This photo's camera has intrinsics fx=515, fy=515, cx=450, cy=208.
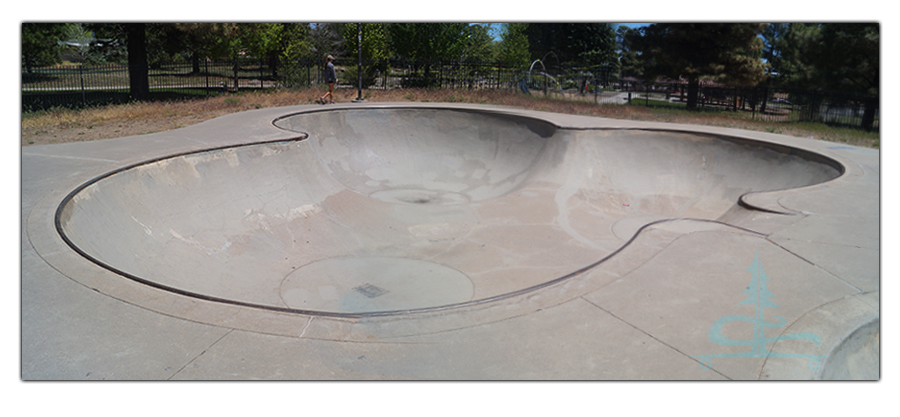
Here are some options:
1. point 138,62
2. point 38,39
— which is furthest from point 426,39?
point 38,39

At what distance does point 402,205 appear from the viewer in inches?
460

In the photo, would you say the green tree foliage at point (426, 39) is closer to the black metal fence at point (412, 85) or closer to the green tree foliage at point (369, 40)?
the green tree foliage at point (369, 40)

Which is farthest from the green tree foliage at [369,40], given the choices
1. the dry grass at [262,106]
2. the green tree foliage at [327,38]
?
the dry grass at [262,106]

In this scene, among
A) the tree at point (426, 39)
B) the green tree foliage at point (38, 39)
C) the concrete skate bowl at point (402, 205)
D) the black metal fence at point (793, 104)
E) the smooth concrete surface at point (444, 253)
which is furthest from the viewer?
the tree at point (426, 39)

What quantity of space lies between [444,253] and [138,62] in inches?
724

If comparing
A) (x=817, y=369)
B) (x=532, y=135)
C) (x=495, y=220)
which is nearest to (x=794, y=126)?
(x=532, y=135)

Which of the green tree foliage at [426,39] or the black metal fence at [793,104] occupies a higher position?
the green tree foliage at [426,39]

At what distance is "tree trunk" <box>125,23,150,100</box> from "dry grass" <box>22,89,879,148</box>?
12.3 feet

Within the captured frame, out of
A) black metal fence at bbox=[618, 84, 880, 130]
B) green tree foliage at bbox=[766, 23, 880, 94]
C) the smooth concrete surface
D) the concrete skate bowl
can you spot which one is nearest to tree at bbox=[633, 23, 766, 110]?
black metal fence at bbox=[618, 84, 880, 130]

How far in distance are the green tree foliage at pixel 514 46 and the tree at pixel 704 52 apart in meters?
28.8

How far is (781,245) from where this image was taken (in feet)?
18.2

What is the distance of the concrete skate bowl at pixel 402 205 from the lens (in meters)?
6.97

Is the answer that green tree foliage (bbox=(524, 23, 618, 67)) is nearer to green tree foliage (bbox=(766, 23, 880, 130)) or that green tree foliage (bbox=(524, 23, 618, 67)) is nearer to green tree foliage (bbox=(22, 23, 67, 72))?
green tree foliage (bbox=(22, 23, 67, 72))

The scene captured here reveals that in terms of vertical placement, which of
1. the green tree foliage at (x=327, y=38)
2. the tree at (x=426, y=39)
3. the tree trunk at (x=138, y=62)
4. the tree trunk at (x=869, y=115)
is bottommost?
the tree trunk at (x=869, y=115)
